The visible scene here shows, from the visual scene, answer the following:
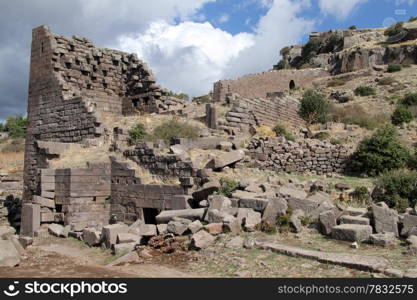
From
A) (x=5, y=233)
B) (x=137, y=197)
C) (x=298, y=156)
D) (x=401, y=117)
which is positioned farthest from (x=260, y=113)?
(x=5, y=233)

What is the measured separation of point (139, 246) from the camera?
30.2ft

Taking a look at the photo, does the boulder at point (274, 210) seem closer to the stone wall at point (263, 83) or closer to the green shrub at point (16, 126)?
the stone wall at point (263, 83)

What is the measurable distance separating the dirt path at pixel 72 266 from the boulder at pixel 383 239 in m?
3.34

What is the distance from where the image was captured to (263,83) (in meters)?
35.2

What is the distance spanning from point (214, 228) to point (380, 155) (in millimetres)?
9305

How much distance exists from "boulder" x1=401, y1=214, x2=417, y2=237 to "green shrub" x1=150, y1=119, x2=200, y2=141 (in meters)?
8.32

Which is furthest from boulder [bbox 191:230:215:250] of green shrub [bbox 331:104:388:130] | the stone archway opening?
the stone archway opening

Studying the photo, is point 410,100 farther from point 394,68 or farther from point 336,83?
point 394,68

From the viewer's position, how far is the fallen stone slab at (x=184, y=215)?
32.1 feet

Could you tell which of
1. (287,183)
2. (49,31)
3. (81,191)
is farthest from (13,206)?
(287,183)

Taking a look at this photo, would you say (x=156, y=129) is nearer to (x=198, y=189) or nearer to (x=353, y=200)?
(x=198, y=189)

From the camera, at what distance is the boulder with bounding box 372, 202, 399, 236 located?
8.17 meters

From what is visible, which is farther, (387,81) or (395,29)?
(395,29)

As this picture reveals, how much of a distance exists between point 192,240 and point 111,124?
11.1m
